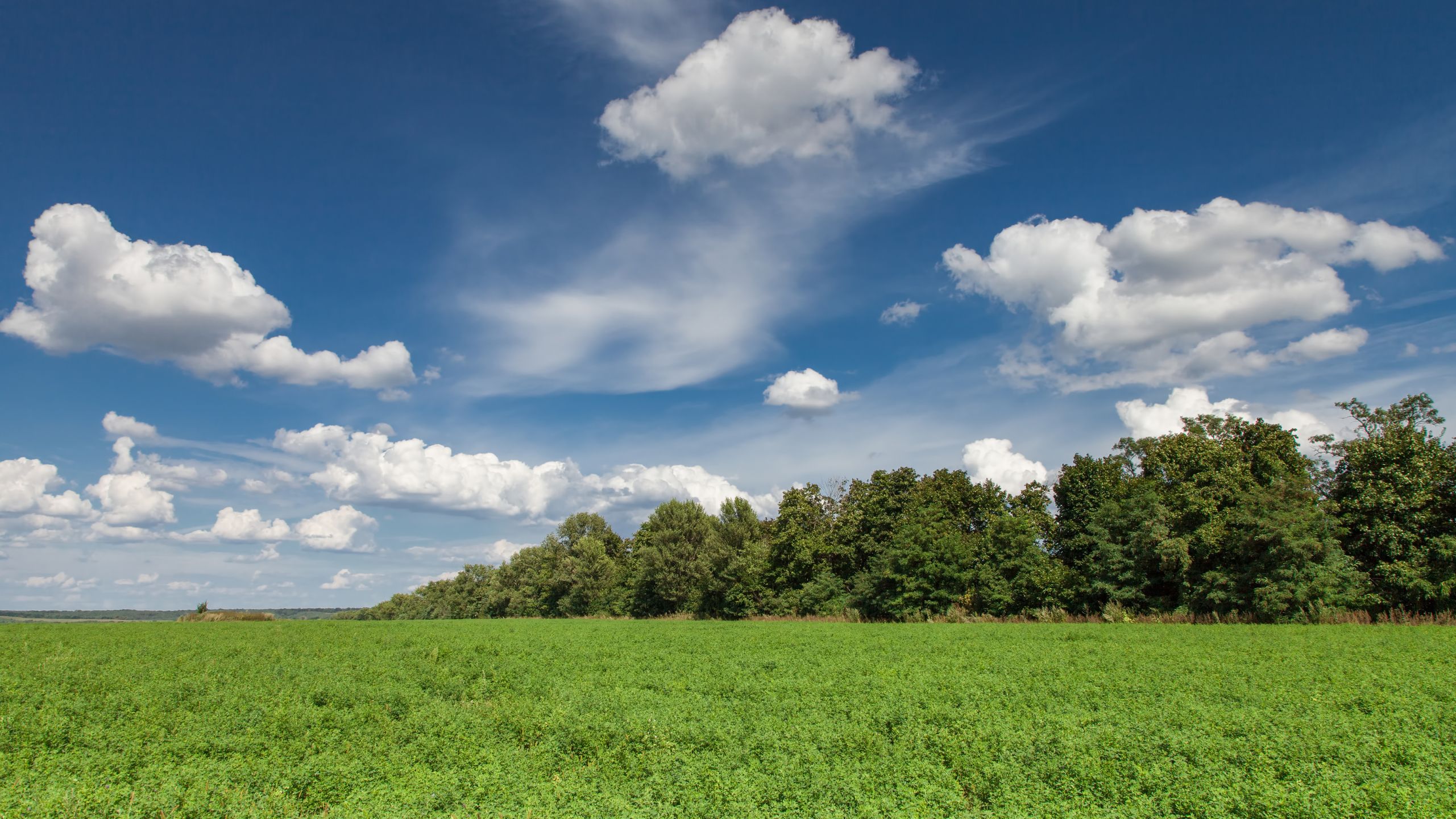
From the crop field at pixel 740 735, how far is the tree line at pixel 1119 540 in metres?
19.8

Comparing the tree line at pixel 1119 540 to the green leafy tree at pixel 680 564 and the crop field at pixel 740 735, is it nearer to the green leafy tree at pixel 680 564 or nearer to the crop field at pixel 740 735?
the green leafy tree at pixel 680 564

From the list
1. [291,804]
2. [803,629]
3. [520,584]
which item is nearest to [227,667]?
[291,804]

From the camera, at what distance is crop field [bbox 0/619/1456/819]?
8.86m

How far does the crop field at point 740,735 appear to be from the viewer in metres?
8.86

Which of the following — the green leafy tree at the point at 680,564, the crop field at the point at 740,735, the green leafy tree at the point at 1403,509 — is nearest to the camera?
the crop field at the point at 740,735

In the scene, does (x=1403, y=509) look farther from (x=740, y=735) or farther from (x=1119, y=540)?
(x=740, y=735)

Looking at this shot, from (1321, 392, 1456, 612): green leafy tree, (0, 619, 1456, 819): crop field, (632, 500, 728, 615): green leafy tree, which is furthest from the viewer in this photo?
(632, 500, 728, 615): green leafy tree

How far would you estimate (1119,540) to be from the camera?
1833 inches

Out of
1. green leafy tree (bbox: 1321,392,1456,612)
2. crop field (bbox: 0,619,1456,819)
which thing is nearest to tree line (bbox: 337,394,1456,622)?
green leafy tree (bbox: 1321,392,1456,612)

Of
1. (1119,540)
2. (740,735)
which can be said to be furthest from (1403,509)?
→ (740,735)

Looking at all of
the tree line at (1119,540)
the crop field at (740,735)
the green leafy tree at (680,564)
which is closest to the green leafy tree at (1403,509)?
the tree line at (1119,540)

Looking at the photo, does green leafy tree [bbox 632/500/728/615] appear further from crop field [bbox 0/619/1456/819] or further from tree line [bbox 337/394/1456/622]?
crop field [bbox 0/619/1456/819]

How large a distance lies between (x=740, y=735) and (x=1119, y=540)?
1730 inches

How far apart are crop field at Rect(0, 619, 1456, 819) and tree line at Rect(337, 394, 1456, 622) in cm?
1976
